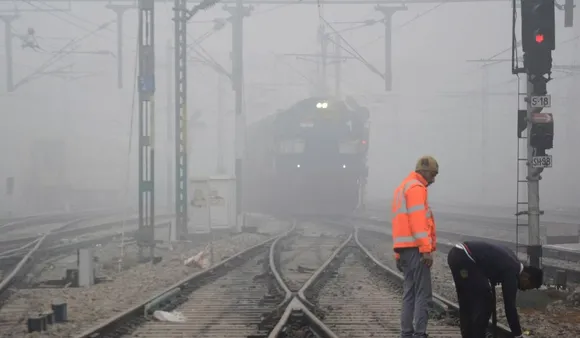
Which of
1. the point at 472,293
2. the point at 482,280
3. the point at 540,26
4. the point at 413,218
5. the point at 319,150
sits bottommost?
the point at 472,293

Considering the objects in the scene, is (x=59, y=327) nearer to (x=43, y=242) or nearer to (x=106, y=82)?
(x=43, y=242)

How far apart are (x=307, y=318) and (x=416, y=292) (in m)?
1.79

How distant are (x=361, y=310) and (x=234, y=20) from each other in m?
20.2

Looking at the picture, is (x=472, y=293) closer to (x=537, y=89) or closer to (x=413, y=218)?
(x=413, y=218)

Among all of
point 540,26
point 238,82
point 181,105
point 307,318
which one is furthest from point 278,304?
point 238,82

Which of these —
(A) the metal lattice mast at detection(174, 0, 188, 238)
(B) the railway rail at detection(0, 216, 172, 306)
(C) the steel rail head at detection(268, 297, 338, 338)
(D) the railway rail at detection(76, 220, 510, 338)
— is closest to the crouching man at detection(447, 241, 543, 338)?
(D) the railway rail at detection(76, 220, 510, 338)

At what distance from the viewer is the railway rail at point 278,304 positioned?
7.79 meters

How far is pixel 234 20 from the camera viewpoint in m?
27.8

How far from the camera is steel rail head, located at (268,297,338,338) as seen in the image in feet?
23.5

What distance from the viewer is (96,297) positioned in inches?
420

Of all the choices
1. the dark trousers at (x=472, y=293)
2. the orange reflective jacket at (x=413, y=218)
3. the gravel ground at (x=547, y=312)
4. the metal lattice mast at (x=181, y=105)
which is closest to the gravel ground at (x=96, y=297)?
the orange reflective jacket at (x=413, y=218)

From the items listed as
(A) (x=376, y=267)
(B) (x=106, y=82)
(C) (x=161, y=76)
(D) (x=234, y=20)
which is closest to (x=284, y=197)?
(D) (x=234, y=20)

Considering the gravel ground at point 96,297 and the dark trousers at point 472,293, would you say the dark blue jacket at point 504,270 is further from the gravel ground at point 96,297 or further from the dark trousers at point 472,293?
the gravel ground at point 96,297

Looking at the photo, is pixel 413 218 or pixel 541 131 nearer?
pixel 413 218
